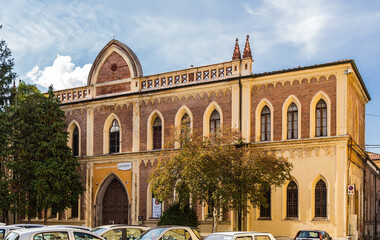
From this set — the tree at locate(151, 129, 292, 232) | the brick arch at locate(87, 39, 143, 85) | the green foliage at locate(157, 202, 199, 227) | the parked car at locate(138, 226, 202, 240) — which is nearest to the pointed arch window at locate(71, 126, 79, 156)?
the brick arch at locate(87, 39, 143, 85)

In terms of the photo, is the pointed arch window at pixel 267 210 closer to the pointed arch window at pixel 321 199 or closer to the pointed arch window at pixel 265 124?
the pointed arch window at pixel 321 199

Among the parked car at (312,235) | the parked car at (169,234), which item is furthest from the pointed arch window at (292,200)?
the parked car at (169,234)

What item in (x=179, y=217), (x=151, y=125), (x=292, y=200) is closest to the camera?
(x=179, y=217)

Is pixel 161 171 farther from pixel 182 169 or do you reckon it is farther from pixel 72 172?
pixel 72 172

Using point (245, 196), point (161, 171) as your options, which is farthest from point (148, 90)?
point (245, 196)

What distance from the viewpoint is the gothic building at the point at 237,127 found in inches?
1136

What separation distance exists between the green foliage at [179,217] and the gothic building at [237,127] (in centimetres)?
231

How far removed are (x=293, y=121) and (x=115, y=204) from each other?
1414 centimetres

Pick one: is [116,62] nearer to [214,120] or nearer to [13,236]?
[214,120]

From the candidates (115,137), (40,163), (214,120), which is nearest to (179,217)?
(214,120)

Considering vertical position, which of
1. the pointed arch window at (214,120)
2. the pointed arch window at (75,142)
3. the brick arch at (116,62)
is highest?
the brick arch at (116,62)

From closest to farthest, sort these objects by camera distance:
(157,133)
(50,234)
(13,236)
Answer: (50,234)
(13,236)
(157,133)

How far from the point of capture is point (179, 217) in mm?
29328

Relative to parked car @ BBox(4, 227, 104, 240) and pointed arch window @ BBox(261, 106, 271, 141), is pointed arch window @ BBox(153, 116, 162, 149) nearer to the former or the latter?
pointed arch window @ BBox(261, 106, 271, 141)
